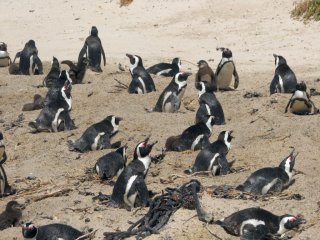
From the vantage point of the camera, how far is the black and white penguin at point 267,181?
8023 mm

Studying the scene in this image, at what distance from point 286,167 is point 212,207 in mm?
1100

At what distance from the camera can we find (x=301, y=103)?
10.6m

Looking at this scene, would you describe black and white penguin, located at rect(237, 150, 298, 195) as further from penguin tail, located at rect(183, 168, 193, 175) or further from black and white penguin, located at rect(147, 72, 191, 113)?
black and white penguin, located at rect(147, 72, 191, 113)

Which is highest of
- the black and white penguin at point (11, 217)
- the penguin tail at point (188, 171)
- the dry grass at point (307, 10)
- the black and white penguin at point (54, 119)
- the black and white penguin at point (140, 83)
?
the dry grass at point (307, 10)

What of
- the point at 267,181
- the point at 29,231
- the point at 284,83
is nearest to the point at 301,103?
the point at 284,83

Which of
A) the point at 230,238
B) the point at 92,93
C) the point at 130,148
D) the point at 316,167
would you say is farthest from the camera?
the point at 92,93

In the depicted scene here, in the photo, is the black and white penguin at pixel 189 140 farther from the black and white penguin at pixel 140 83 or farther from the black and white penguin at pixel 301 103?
the black and white penguin at pixel 140 83

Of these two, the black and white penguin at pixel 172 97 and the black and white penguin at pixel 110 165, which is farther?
the black and white penguin at pixel 172 97

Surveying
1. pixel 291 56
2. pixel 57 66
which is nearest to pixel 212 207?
pixel 57 66

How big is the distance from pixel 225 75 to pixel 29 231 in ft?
21.0

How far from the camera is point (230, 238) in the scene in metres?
7.12

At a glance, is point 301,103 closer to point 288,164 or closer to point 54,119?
point 288,164

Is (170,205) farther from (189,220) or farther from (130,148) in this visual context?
(130,148)

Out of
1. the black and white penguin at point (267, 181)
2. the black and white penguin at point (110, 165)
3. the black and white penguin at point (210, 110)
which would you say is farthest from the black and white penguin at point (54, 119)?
the black and white penguin at point (267, 181)
